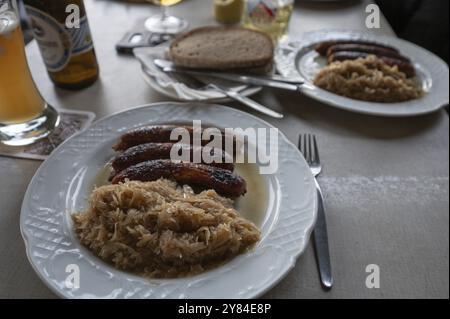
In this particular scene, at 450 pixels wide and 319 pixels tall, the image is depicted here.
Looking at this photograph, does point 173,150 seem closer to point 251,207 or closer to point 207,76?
point 251,207

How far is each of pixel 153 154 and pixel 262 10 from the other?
3.53 feet

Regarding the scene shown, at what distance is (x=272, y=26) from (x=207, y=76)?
559 millimetres

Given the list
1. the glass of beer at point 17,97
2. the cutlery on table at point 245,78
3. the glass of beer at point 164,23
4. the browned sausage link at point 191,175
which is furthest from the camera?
the glass of beer at point 164,23

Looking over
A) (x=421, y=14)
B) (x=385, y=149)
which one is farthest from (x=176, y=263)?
(x=421, y=14)

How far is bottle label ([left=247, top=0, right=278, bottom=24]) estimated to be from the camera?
1761mm

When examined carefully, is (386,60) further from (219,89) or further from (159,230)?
(159,230)

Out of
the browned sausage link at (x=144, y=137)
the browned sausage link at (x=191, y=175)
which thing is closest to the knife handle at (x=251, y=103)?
the browned sausage link at (x=144, y=137)

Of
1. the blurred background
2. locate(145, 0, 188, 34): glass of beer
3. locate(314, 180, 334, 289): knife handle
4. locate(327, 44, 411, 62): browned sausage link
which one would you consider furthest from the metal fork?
the blurred background

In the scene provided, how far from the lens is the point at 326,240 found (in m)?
0.92

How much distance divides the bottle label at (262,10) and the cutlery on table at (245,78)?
484 millimetres

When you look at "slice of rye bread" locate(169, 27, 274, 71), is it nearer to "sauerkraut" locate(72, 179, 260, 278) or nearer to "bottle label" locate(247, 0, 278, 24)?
"bottle label" locate(247, 0, 278, 24)

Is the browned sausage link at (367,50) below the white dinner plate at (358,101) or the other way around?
the other way around

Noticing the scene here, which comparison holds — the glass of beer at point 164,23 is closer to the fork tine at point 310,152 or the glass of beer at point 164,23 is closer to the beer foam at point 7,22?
the beer foam at point 7,22

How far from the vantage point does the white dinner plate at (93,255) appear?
0.76 meters
